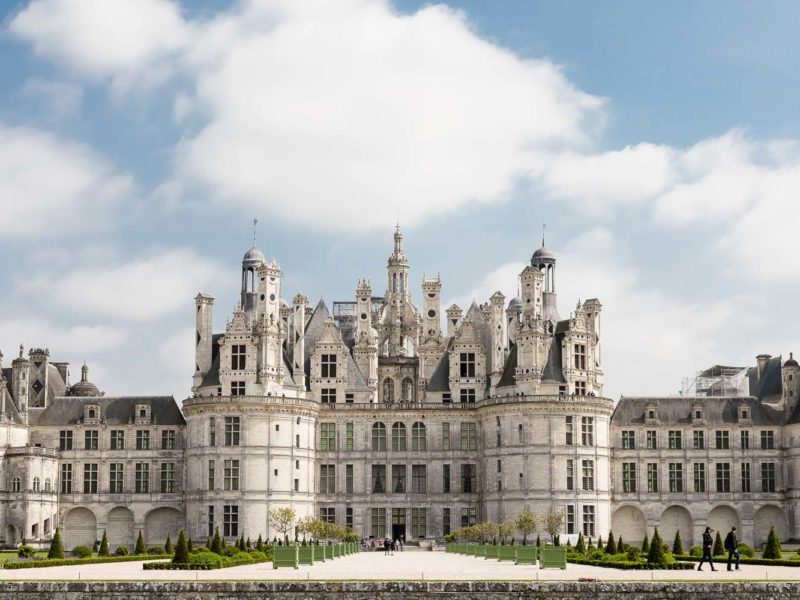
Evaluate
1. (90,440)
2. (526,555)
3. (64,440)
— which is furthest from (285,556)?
Result: (64,440)

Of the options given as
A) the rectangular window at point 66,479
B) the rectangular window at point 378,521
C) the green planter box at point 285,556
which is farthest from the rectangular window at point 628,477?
the green planter box at point 285,556

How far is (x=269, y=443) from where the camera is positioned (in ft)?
298

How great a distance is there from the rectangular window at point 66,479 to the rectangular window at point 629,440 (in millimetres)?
40587

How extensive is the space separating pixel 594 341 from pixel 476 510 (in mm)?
15329

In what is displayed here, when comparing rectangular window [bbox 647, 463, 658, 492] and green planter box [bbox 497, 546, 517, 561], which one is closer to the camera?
green planter box [bbox 497, 546, 517, 561]

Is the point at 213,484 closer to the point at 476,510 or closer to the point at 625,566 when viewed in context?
the point at 476,510

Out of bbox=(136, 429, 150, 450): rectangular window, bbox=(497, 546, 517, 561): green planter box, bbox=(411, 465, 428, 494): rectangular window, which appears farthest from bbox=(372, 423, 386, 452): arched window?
bbox=(497, 546, 517, 561): green planter box

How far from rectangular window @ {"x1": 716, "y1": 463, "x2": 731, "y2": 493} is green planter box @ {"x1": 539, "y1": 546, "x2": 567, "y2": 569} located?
41.7 metres

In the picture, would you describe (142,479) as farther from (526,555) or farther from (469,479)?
(526,555)

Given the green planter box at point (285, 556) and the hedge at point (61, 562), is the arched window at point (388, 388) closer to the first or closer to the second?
the hedge at point (61, 562)

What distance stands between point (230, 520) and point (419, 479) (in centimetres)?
1430

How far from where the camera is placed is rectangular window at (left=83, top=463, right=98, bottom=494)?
9606cm

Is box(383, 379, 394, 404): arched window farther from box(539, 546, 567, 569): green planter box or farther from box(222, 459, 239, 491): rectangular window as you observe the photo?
box(539, 546, 567, 569): green planter box

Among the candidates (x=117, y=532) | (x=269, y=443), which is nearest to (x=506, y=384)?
(x=269, y=443)
